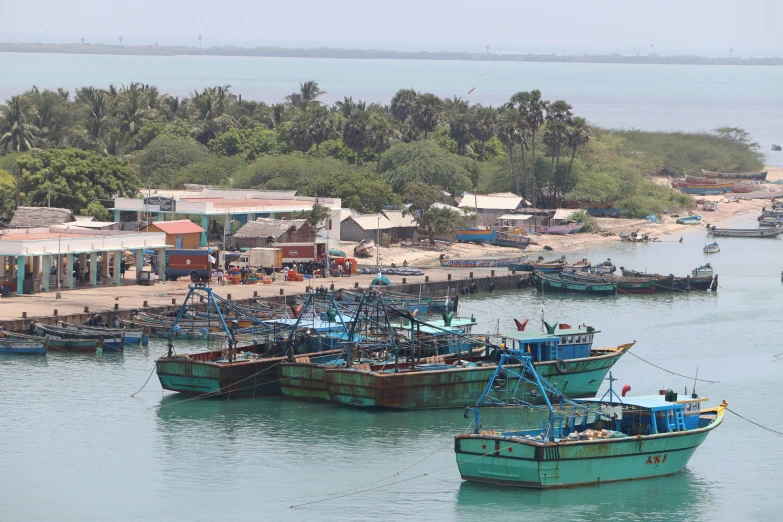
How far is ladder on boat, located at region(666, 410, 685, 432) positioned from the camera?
48.3m

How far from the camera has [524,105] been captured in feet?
434

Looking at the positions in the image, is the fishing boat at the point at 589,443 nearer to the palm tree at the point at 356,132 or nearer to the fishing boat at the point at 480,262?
the fishing boat at the point at 480,262

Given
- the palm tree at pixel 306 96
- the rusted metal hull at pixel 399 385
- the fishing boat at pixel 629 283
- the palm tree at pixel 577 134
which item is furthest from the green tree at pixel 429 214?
the palm tree at pixel 306 96

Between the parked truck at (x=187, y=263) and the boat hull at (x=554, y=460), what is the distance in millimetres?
44615

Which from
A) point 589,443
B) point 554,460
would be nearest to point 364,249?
point 589,443

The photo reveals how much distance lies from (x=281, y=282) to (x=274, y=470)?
41.4 metres

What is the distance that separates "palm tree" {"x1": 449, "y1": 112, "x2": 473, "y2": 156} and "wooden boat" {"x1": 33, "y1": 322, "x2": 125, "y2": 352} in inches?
3835

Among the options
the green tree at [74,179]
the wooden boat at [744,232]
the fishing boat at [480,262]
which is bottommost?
the fishing boat at [480,262]

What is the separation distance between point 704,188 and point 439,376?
129290 millimetres

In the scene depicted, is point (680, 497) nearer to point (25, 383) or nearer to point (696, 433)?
point (696, 433)

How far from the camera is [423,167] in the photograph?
428 ft

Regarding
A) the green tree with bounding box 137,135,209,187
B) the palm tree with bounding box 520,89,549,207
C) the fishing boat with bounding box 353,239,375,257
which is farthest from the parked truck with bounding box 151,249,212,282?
the palm tree with bounding box 520,89,549,207

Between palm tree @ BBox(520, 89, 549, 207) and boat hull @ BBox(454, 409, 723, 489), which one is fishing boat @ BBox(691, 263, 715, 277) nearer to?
palm tree @ BBox(520, 89, 549, 207)

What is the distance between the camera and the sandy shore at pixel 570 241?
10706cm
